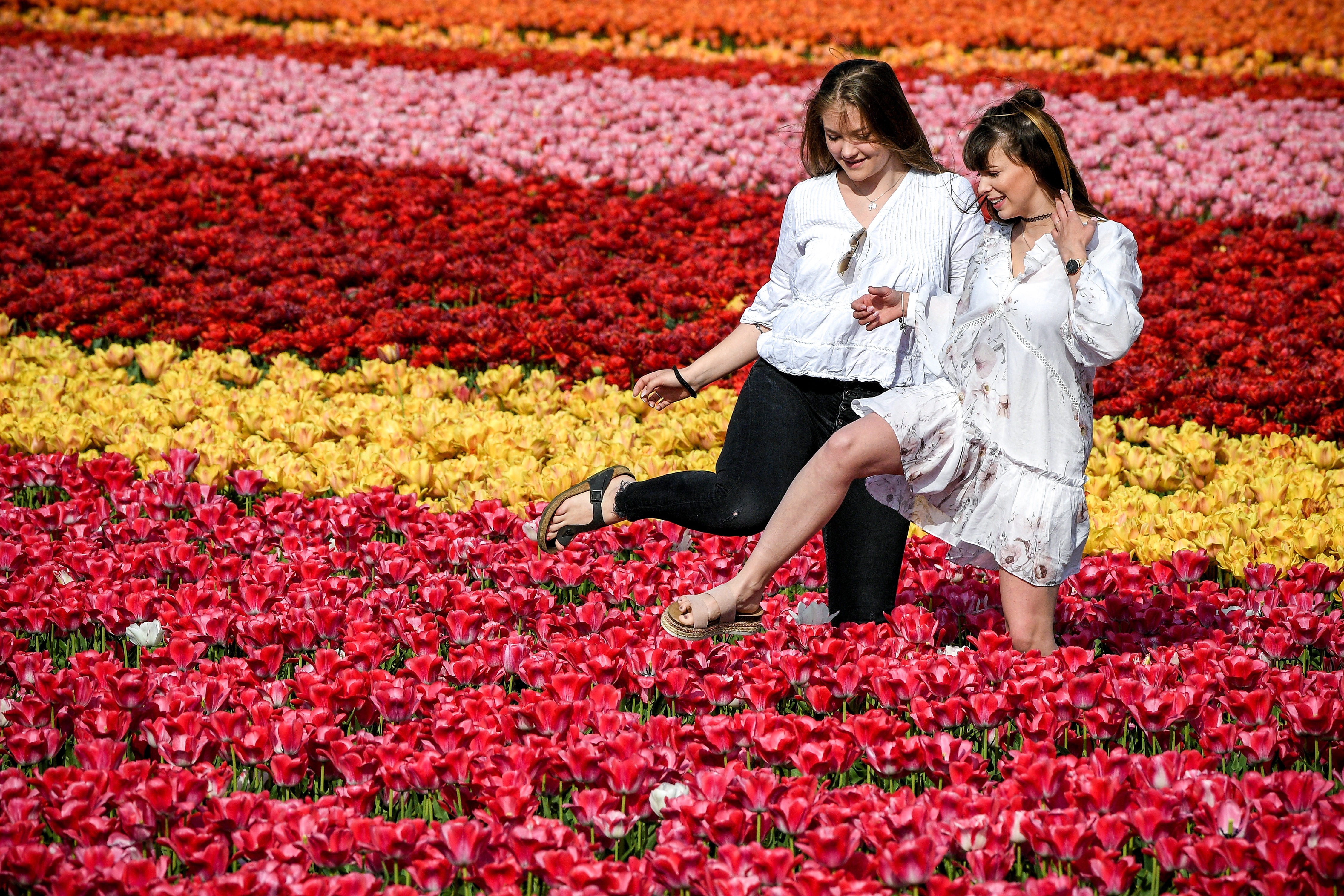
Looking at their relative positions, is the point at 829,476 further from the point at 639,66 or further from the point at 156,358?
the point at 639,66

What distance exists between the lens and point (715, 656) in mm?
2922

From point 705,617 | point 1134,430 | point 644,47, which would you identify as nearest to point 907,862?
point 705,617

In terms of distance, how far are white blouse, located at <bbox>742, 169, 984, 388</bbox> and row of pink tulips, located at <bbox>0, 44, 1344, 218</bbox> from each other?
5836 millimetres

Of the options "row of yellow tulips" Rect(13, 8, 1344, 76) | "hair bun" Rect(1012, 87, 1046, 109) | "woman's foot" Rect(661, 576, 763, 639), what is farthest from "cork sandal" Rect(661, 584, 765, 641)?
"row of yellow tulips" Rect(13, 8, 1344, 76)

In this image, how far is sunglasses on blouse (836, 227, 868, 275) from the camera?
11.0 ft

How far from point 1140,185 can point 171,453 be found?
23.3ft

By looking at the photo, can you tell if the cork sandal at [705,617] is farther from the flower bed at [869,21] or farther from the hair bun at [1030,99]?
the flower bed at [869,21]

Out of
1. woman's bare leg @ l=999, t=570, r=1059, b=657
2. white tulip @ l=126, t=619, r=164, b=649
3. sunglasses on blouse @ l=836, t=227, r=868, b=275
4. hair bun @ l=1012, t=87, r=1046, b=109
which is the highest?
hair bun @ l=1012, t=87, r=1046, b=109

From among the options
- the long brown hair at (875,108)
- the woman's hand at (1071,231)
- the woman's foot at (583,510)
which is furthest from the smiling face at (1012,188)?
the woman's foot at (583,510)

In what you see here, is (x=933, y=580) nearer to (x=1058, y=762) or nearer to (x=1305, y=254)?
(x=1058, y=762)

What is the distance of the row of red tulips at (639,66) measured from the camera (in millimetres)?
11242

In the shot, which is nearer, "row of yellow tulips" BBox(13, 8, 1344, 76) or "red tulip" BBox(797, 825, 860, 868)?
"red tulip" BBox(797, 825, 860, 868)

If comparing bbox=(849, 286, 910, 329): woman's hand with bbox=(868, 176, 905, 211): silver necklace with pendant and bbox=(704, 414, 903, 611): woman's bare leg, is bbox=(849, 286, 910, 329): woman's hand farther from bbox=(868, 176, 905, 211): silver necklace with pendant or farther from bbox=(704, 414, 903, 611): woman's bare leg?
bbox=(868, 176, 905, 211): silver necklace with pendant

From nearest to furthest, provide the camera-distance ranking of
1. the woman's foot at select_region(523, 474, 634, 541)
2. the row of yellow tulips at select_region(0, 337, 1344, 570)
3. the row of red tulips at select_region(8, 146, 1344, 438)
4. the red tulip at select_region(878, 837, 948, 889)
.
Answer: the red tulip at select_region(878, 837, 948, 889) < the woman's foot at select_region(523, 474, 634, 541) < the row of yellow tulips at select_region(0, 337, 1344, 570) < the row of red tulips at select_region(8, 146, 1344, 438)
